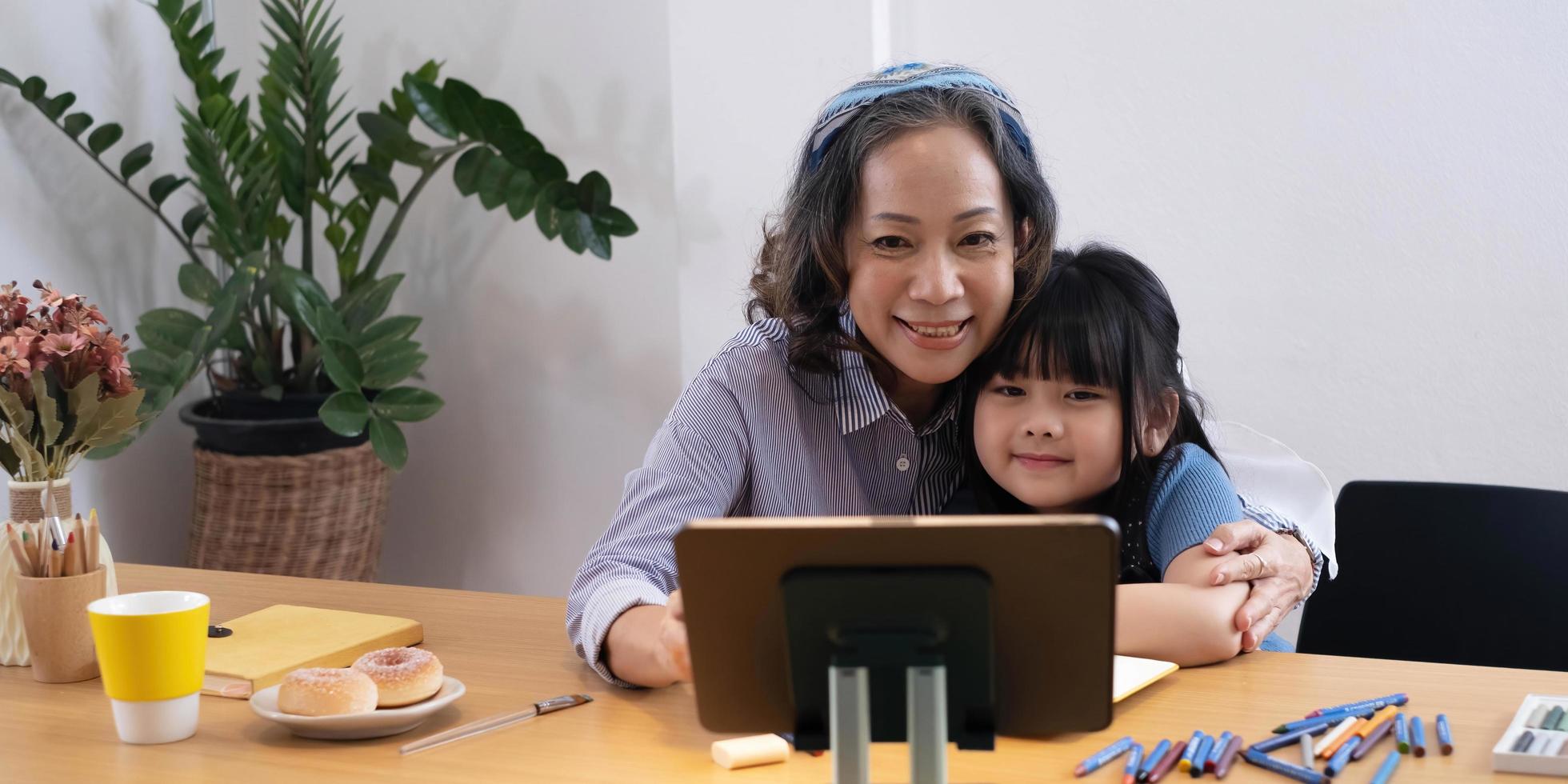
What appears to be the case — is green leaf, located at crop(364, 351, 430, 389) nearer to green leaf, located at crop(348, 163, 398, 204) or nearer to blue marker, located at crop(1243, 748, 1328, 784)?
green leaf, located at crop(348, 163, 398, 204)

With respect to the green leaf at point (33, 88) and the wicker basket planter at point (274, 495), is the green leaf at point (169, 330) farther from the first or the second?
the green leaf at point (33, 88)

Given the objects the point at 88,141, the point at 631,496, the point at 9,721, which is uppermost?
the point at 88,141

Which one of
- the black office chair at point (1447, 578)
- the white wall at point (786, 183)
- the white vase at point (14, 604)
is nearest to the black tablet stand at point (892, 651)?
the white vase at point (14, 604)

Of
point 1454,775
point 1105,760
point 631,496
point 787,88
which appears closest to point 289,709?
point 631,496

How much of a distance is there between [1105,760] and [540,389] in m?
2.55

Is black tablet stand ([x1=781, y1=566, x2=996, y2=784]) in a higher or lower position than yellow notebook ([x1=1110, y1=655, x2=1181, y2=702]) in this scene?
higher

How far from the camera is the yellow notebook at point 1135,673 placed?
1165 mm

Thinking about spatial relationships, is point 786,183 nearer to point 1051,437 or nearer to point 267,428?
point 267,428

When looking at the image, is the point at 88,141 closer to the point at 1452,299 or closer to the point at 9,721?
the point at 9,721

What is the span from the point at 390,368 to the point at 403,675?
193cm

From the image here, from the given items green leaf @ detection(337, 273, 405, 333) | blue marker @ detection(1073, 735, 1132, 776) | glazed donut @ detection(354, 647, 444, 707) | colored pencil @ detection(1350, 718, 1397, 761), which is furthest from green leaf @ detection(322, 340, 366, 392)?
colored pencil @ detection(1350, 718, 1397, 761)

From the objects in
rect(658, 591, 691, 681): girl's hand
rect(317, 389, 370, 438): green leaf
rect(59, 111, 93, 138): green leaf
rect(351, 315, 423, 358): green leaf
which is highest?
rect(59, 111, 93, 138): green leaf

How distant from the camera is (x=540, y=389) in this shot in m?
3.40

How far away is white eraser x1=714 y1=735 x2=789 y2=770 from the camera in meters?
1.04
